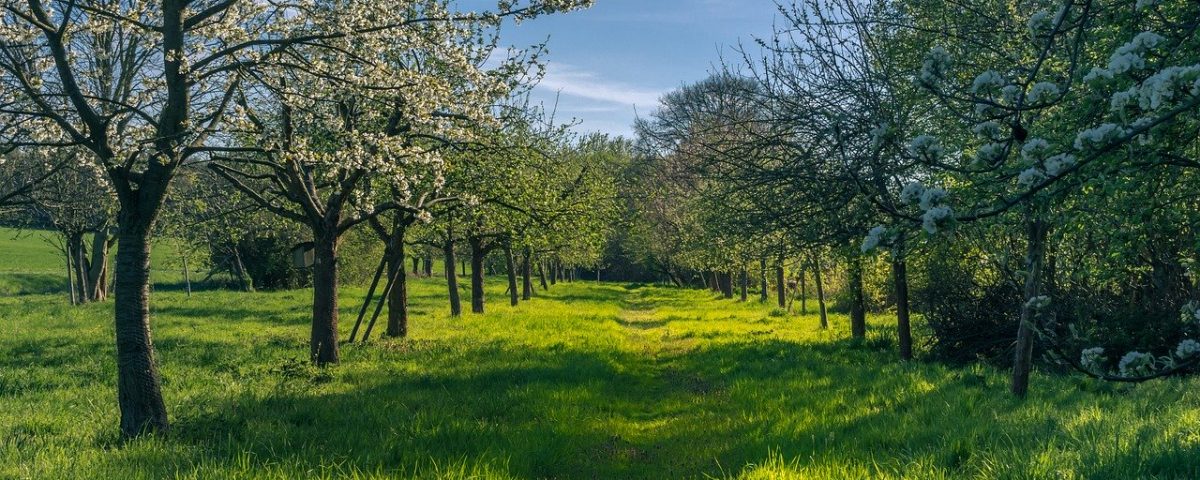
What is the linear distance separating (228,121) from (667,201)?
32.7 metres

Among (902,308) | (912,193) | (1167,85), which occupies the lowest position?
(902,308)

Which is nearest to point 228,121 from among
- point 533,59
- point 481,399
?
point 481,399

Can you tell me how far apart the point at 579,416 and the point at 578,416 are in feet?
0.09

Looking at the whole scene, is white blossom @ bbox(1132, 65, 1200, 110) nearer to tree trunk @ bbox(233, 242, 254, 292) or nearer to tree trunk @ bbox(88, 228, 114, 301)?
tree trunk @ bbox(88, 228, 114, 301)

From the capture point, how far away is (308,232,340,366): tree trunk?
1405cm

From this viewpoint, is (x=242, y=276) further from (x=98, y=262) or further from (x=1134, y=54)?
(x=1134, y=54)

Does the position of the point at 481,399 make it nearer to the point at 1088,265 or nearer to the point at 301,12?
the point at 301,12

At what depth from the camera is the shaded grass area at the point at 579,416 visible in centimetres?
649

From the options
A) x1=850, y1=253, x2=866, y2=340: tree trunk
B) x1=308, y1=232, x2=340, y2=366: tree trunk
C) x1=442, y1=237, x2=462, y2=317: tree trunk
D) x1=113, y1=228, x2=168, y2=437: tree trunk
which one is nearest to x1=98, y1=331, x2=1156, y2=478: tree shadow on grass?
x1=113, y1=228, x2=168, y2=437: tree trunk

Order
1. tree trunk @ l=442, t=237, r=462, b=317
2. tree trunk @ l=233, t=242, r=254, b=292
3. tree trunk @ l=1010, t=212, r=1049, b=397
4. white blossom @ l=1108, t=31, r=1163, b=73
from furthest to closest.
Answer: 1. tree trunk @ l=233, t=242, r=254, b=292
2. tree trunk @ l=442, t=237, r=462, b=317
3. tree trunk @ l=1010, t=212, r=1049, b=397
4. white blossom @ l=1108, t=31, r=1163, b=73

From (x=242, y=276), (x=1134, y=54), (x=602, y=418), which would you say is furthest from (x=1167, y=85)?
(x=242, y=276)

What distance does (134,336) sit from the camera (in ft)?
25.7

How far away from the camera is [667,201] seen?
40.1m

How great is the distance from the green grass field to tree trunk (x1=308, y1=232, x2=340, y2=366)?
0.79 meters
